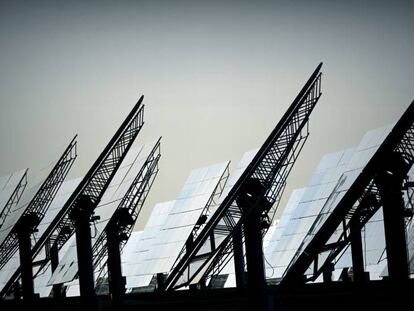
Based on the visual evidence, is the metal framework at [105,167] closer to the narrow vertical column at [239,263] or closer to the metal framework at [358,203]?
the narrow vertical column at [239,263]

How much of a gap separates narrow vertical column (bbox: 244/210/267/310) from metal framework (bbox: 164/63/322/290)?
1.28 feet

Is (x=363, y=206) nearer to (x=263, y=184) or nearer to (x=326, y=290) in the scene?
(x=263, y=184)

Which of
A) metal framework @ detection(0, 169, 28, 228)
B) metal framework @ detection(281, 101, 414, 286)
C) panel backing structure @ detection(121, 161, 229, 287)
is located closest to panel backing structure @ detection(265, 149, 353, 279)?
metal framework @ detection(281, 101, 414, 286)

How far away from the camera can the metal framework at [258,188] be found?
38.8 meters

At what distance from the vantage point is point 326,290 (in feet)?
147

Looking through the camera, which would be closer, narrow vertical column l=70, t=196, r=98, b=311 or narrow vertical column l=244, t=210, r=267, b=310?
narrow vertical column l=244, t=210, r=267, b=310

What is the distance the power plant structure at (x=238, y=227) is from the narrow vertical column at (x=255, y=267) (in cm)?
3

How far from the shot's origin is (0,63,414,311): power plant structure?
A: 1432 inches

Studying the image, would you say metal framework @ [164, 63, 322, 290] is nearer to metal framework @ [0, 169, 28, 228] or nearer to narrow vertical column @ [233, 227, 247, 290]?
narrow vertical column @ [233, 227, 247, 290]

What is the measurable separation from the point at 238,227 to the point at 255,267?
251 cm

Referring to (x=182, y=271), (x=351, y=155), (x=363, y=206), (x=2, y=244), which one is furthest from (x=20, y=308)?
(x=363, y=206)

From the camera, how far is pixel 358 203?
1618 inches

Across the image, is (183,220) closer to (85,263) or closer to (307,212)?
(307,212)

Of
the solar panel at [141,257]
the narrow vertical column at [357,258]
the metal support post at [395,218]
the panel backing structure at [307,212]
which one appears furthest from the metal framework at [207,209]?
the metal support post at [395,218]
